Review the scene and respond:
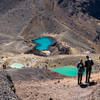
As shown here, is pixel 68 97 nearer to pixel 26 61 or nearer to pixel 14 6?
pixel 26 61

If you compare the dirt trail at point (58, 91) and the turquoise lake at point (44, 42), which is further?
the turquoise lake at point (44, 42)

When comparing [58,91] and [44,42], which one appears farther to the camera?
[44,42]

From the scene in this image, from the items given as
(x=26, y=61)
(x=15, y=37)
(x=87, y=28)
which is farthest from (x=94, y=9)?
(x=26, y=61)

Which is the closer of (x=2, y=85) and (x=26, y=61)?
(x=2, y=85)

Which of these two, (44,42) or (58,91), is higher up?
(58,91)

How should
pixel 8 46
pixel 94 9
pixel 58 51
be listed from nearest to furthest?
pixel 58 51 → pixel 8 46 → pixel 94 9

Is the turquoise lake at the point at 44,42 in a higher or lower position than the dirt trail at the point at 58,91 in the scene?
lower

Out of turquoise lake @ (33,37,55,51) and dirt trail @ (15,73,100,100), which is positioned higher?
dirt trail @ (15,73,100,100)

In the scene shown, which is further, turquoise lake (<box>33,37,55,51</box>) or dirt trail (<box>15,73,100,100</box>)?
turquoise lake (<box>33,37,55,51</box>)
